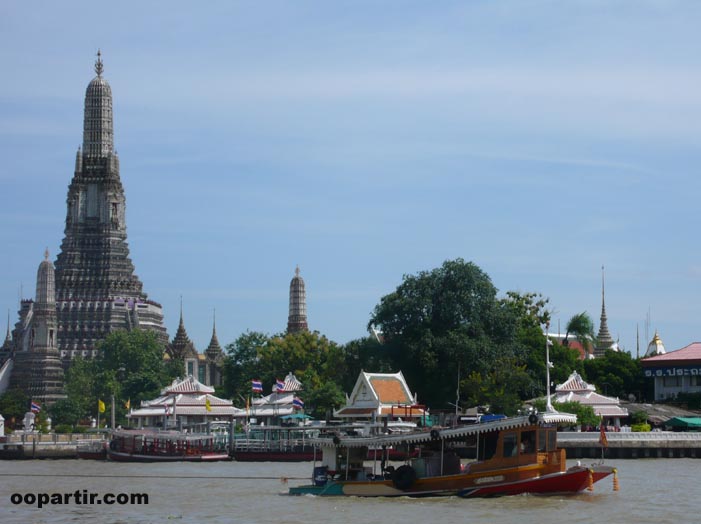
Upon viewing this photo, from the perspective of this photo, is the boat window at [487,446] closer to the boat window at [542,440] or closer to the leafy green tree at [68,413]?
the boat window at [542,440]

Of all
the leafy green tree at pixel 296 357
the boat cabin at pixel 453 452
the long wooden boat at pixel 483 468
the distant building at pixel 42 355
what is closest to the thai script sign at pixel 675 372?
the leafy green tree at pixel 296 357

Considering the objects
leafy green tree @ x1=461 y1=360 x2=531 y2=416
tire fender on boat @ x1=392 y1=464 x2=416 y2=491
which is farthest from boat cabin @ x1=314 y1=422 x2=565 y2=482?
leafy green tree @ x1=461 y1=360 x2=531 y2=416

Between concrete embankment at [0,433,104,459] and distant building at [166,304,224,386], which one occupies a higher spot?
distant building at [166,304,224,386]

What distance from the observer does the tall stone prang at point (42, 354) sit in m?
144

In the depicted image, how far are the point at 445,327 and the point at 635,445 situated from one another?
2011 cm

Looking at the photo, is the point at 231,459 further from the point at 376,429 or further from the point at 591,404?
the point at 591,404

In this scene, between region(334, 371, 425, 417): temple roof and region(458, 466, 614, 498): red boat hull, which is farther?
region(334, 371, 425, 417): temple roof

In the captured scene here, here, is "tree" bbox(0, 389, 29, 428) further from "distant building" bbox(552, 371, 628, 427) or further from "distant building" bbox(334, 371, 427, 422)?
"distant building" bbox(552, 371, 628, 427)

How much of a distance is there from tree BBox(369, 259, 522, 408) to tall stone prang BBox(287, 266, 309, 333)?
6785cm

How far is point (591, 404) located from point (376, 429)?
2066 cm

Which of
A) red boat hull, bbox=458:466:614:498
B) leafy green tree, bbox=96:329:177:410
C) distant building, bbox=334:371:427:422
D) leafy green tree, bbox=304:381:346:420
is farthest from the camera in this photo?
leafy green tree, bbox=96:329:177:410

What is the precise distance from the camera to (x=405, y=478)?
4519 cm

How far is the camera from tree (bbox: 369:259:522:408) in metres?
88.1

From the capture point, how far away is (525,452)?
44.5 m
